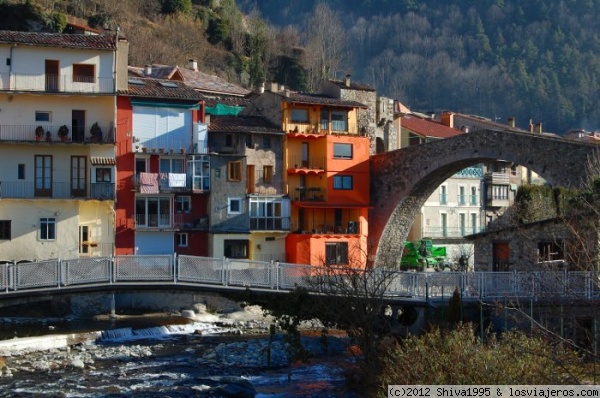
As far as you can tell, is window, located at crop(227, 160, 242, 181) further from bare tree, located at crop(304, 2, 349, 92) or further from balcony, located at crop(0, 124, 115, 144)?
bare tree, located at crop(304, 2, 349, 92)

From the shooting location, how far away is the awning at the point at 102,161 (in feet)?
164

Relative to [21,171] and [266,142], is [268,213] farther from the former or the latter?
[21,171]

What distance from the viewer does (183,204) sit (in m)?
53.1

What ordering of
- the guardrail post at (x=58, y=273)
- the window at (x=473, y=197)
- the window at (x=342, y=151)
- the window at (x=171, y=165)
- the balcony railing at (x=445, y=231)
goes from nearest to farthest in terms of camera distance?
the guardrail post at (x=58, y=273)
the window at (x=171, y=165)
the window at (x=342, y=151)
the balcony railing at (x=445, y=231)
the window at (x=473, y=197)

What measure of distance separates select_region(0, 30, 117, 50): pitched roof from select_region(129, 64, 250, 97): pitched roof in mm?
21460

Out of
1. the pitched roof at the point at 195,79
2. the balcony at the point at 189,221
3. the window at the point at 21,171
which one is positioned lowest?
the balcony at the point at 189,221

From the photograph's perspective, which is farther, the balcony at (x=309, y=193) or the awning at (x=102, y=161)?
the balcony at (x=309, y=193)

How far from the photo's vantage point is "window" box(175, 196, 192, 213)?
52.9 metres

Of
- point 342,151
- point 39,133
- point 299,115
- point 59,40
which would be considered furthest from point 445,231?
point 39,133

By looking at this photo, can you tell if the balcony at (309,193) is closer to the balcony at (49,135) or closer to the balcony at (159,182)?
the balcony at (159,182)

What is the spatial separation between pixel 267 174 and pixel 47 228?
44.1 ft

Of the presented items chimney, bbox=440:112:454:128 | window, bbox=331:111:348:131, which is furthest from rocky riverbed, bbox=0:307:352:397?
chimney, bbox=440:112:454:128

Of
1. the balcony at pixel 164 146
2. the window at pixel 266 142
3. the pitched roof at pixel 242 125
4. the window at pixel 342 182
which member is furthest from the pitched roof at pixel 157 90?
the window at pixel 342 182

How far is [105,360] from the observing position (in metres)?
35.5
